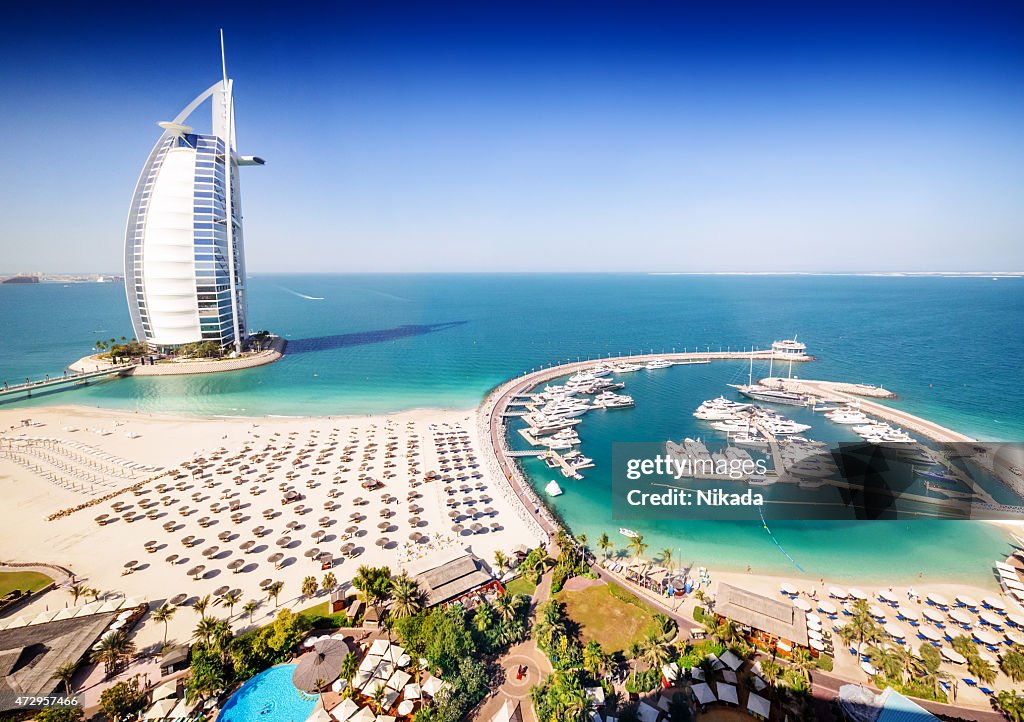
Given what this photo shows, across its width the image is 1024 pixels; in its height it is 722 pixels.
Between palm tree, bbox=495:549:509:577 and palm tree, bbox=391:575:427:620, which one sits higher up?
palm tree, bbox=391:575:427:620

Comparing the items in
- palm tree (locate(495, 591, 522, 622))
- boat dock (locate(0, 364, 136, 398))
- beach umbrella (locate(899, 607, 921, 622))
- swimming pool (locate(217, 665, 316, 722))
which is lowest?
beach umbrella (locate(899, 607, 921, 622))

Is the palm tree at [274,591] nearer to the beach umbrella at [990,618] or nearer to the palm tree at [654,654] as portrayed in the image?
the palm tree at [654,654]

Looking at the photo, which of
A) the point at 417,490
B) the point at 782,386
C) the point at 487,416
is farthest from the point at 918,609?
the point at 782,386

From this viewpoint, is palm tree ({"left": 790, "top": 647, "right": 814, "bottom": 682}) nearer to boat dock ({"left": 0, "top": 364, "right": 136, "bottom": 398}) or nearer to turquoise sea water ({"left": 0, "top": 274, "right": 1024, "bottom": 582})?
turquoise sea water ({"left": 0, "top": 274, "right": 1024, "bottom": 582})

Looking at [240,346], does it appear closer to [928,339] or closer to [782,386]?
[782,386]

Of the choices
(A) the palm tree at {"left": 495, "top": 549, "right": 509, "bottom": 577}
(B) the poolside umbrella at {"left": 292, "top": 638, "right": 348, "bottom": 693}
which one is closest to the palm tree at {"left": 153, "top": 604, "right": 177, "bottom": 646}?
(B) the poolside umbrella at {"left": 292, "top": 638, "right": 348, "bottom": 693}
